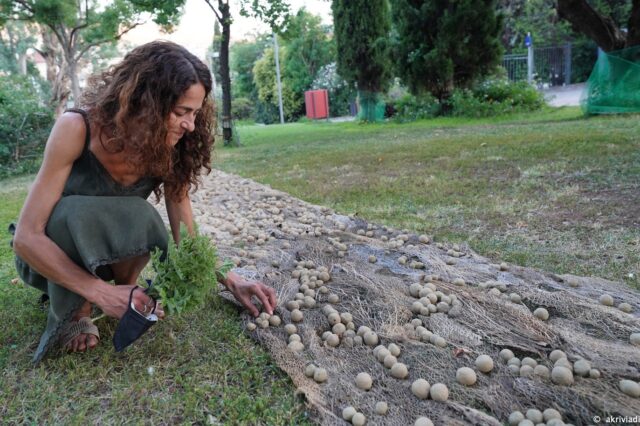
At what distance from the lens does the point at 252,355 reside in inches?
83.1

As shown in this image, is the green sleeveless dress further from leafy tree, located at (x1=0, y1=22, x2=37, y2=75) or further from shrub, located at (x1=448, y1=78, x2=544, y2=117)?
leafy tree, located at (x1=0, y1=22, x2=37, y2=75)

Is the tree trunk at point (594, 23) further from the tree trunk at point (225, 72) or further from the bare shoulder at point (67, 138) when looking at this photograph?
the bare shoulder at point (67, 138)

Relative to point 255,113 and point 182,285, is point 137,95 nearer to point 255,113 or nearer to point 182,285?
point 182,285

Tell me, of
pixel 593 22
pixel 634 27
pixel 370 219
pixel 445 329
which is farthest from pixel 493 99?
pixel 445 329

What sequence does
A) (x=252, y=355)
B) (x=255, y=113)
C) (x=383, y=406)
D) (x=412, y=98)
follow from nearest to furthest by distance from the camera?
(x=383, y=406)
(x=252, y=355)
(x=412, y=98)
(x=255, y=113)

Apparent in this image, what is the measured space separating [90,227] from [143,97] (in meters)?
0.54

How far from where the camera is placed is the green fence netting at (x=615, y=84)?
966cm

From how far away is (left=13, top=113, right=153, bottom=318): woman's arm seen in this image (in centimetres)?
190

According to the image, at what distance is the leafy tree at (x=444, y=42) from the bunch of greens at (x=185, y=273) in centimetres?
1133

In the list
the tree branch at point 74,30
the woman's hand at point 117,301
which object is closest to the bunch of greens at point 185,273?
the woman's hand at point 117,301

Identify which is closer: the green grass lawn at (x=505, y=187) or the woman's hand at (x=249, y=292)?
the woman's hand at (x=249, y=292)

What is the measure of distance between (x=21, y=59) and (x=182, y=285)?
36.9 m

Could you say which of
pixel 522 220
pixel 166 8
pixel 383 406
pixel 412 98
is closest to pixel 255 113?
pixel 412 98

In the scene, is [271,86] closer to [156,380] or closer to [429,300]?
[429,300]
